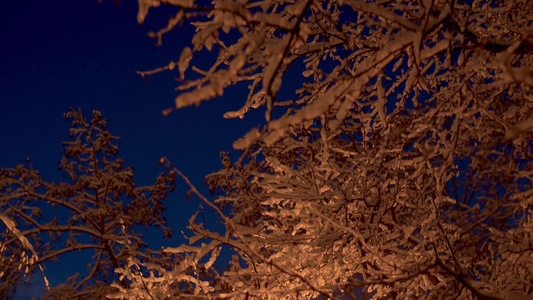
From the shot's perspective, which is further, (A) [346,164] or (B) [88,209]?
(B) [88,209]

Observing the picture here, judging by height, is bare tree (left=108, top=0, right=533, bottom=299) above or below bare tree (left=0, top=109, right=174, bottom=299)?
below

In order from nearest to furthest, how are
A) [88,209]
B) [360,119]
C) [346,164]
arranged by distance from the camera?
[360,119] → [346,164] → [88,209]

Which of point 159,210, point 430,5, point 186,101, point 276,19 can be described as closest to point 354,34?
point 430,5

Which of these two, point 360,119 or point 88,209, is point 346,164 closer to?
point 360,119

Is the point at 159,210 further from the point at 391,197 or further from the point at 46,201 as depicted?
the point at 391,197

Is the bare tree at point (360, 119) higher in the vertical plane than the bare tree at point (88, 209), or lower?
lower

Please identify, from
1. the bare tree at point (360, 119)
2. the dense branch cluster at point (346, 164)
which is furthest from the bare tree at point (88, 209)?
the bare tree at point (360, 119)

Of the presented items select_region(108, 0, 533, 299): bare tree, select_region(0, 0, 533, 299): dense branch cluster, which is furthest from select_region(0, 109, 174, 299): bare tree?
select_region(108, 0, 533, 299): bare tree

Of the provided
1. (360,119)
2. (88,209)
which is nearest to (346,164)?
(360,119)

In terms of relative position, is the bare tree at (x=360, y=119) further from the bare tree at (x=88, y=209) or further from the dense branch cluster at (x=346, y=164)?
the bare tree at (x=88, y=209)

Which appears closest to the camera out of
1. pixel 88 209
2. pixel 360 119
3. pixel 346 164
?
pixel 360 119

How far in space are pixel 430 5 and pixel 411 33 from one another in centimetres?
23

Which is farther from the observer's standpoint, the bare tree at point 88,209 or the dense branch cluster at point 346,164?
the bare tree at point 88,209

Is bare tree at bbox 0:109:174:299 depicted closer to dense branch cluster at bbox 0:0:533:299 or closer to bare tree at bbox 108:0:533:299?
dense branch cluster at bbox 0:0:533:299
